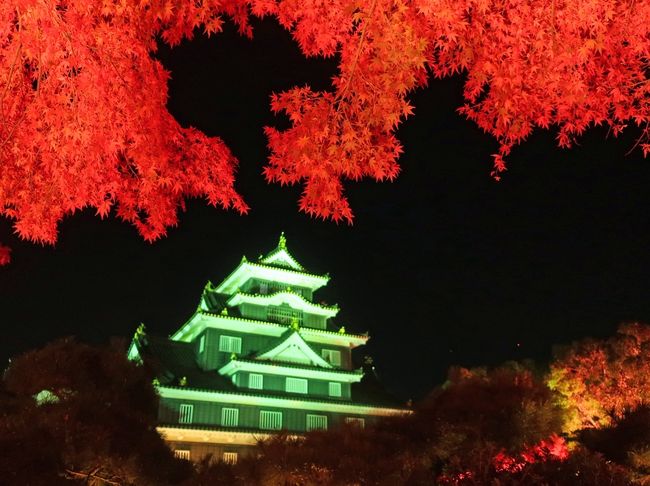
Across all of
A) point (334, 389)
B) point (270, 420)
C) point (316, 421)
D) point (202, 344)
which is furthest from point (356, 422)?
point (202, 344)

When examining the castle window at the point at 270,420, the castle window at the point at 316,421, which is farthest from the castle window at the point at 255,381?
the castle window at the point at 316,421

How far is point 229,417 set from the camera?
25.4 metres

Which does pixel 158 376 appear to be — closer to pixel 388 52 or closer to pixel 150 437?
pixel 150 437

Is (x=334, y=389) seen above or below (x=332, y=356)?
below

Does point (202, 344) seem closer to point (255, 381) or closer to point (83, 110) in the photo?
point (255, 381)

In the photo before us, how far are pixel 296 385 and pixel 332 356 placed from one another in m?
3.20

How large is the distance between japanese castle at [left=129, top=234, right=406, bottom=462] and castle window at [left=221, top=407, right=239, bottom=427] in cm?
4

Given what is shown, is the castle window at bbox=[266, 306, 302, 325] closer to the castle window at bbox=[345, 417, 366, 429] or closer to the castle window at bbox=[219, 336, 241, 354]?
the castle window at bbox=[219, 336, 241, 354]

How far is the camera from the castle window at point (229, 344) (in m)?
27.9

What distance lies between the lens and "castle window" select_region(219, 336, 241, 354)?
27906 mm

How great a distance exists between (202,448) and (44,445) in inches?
487

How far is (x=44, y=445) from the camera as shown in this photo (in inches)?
502

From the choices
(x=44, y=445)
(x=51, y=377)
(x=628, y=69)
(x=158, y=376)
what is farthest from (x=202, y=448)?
(x=628, y=69)

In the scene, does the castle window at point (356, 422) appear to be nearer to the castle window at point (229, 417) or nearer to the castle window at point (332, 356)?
the castle window at point (332, 356)
